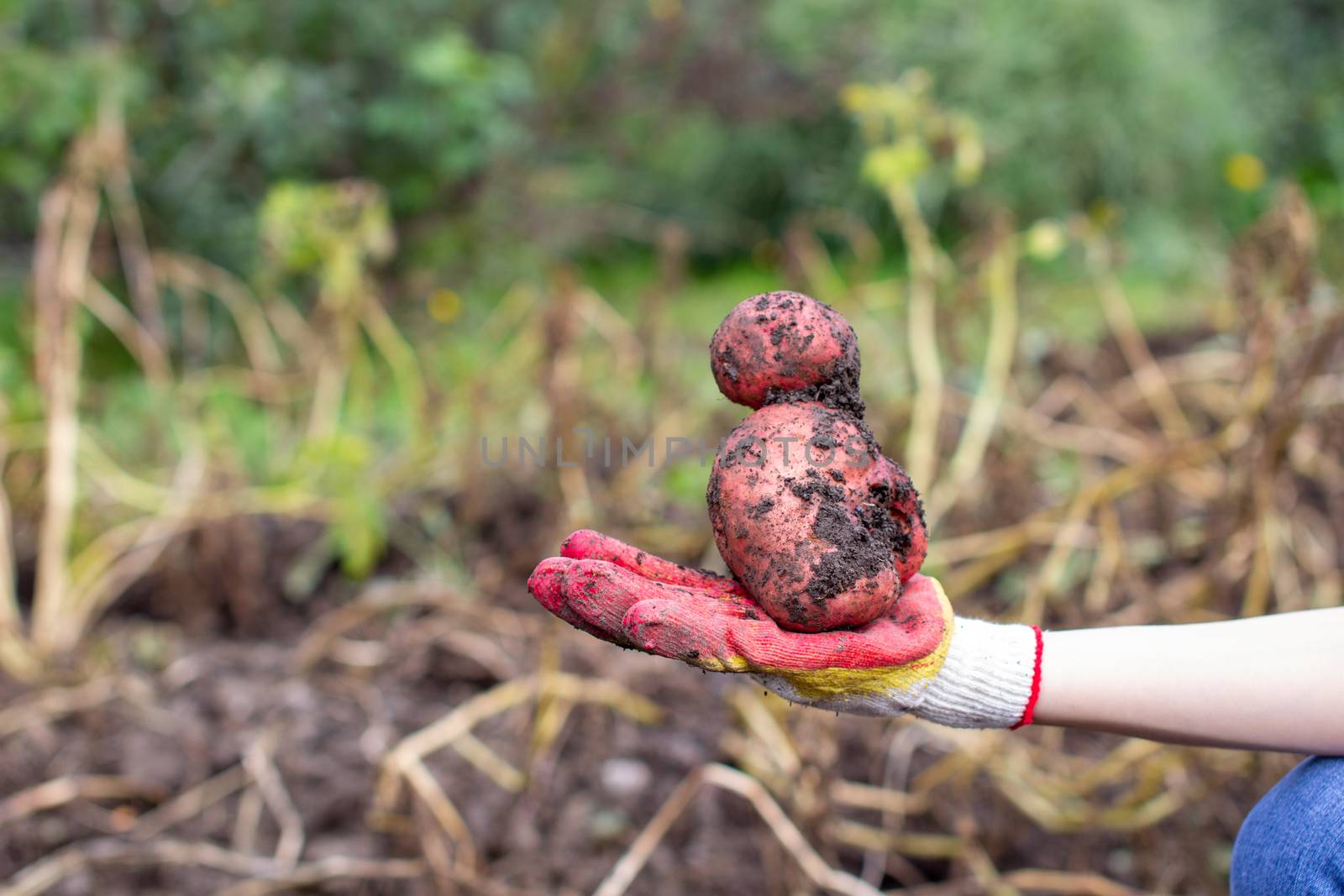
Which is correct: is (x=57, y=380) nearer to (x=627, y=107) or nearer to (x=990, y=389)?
(x=990, y=389)

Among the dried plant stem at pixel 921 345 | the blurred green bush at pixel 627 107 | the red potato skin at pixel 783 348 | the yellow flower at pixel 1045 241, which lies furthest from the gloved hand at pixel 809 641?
the blurred green bush at pixel 627 107

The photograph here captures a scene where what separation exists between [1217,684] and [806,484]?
36 cm

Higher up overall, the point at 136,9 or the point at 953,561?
the point at 136,9

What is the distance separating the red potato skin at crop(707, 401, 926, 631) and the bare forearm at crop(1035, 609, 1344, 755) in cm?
17

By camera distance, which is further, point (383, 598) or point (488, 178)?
point (488, 178)

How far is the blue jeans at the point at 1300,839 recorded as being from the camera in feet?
2.92

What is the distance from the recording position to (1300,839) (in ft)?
3.01

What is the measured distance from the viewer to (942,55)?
5055mm

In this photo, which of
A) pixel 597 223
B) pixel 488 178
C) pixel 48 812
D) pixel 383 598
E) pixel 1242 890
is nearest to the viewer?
pixel 1242 890

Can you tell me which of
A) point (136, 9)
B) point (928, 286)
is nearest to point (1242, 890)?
point (928, 286)

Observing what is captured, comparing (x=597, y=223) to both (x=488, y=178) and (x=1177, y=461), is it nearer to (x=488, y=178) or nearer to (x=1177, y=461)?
(x=488, y=178)

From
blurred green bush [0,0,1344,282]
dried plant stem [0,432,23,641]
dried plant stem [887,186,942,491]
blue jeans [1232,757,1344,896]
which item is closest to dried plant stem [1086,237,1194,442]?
dried plant stem [887,186,942,491]

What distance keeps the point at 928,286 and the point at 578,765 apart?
1.20m

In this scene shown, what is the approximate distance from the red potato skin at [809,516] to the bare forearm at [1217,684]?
0.17 meters
